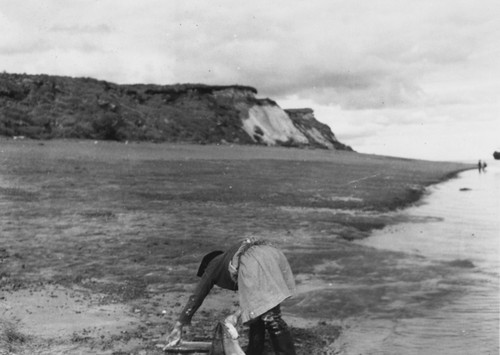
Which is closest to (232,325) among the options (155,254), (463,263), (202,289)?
(202,289)

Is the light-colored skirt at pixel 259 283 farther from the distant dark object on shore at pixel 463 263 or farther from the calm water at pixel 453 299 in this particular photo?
the distant dark object on shore at pixel 463 263

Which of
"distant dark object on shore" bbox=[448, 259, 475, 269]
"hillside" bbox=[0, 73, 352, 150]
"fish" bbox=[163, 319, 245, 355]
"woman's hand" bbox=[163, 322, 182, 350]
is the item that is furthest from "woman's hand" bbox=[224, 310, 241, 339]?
"hillside" bbox=[0, 73, 352, 150]

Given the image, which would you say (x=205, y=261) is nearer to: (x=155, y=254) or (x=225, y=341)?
(x=225, y=341)

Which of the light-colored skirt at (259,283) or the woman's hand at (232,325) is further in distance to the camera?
the woman's hand at (232,325)

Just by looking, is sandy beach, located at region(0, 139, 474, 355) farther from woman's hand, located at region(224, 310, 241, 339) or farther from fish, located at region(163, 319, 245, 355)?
woman's hand, located at region(224, 310, 241, 339)

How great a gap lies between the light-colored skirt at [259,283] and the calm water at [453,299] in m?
2.35

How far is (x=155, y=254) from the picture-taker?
12.5m

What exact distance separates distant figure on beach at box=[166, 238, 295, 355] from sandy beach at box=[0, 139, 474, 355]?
1.44 meters

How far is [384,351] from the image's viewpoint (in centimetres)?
723

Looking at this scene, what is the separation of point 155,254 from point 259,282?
24.4ft

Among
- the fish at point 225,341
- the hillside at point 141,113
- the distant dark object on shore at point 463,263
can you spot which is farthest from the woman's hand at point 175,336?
the hillside at point 141,113

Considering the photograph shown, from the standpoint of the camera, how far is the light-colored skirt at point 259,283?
5.39 m

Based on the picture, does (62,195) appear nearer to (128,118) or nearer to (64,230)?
(64,230)

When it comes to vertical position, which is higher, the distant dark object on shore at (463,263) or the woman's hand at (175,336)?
the woman's hand at (175,336)
